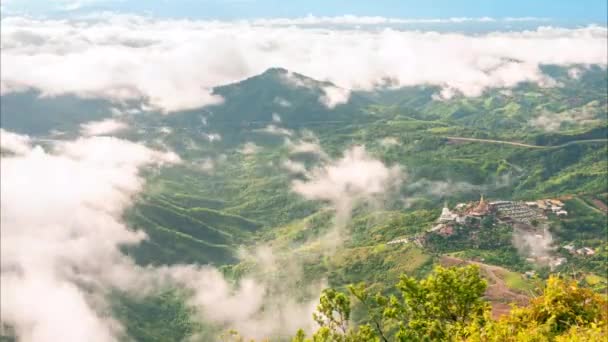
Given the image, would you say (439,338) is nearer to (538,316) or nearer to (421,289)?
(421,289)

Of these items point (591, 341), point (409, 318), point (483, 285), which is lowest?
point (409, 318)

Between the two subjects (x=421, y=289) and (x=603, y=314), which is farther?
(x=421, y=289)

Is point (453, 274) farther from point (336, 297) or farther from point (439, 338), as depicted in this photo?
point (336, 297)

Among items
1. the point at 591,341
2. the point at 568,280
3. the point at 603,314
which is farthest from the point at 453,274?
the point at 591,341

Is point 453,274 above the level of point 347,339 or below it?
above

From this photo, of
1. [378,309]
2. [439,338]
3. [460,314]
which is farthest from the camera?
[378,309]

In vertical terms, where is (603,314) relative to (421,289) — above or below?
above

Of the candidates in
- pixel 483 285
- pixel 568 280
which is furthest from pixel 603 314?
pixel 483 285

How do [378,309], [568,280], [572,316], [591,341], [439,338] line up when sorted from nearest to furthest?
[591,341] → [572,316] → [568,280] → [439,338] → [378,309]

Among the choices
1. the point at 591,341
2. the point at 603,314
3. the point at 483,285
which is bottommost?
the point at 483,285
